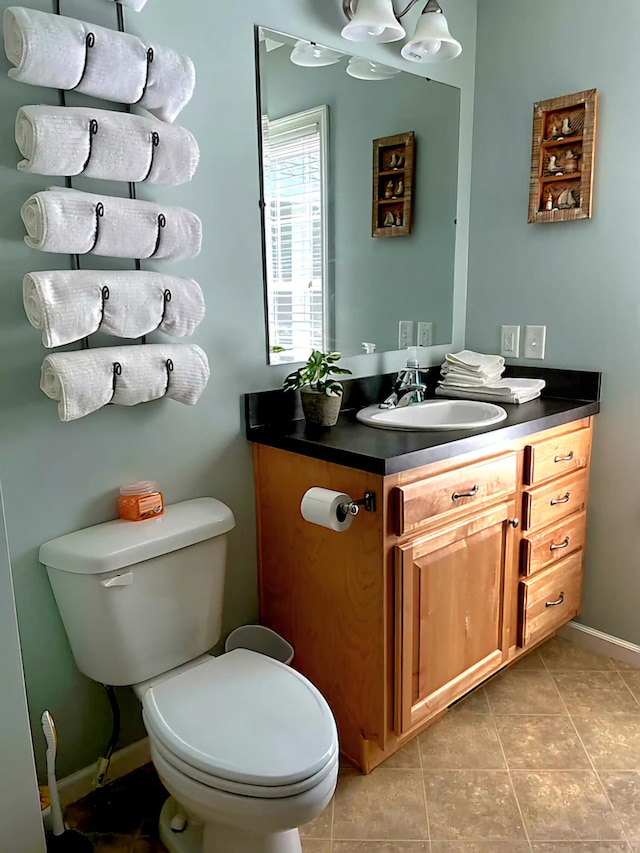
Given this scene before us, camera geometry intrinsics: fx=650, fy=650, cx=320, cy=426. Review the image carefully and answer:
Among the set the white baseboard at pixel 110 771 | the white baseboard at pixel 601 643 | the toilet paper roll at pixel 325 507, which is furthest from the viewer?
the white baseboard at pixel 601 643

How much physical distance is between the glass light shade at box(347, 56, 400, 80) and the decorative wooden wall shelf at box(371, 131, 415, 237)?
7.3 inches

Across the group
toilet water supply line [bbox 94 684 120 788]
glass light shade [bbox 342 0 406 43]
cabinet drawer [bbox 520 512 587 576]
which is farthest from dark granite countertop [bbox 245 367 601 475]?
glass light shade [bbox 342 0 406 43]

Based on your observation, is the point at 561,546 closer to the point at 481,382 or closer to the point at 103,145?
the point at 481,382

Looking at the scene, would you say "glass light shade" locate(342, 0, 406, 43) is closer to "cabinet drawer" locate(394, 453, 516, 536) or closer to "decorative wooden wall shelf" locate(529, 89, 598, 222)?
"decorative wooden wall shelf" locate(529, 89, 598, 222)

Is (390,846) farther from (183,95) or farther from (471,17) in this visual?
(471,17)

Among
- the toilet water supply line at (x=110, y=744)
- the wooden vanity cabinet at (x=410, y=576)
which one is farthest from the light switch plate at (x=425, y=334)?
the toilet water supply line at (x=110, y=744)

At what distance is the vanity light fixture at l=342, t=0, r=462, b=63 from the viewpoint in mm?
1827

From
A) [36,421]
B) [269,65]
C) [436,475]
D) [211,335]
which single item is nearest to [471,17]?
[269,65]

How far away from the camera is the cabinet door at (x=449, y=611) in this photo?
168 centimetres

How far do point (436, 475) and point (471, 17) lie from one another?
5.78 feet

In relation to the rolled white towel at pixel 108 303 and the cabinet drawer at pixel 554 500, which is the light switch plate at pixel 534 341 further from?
the rolled white towel at pixel 108 303

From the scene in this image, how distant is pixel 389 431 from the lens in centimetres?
183

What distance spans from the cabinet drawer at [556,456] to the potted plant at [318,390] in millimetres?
613

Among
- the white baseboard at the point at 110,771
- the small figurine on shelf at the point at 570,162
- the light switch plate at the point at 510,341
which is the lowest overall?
the white baseboard at the point at 110,771
